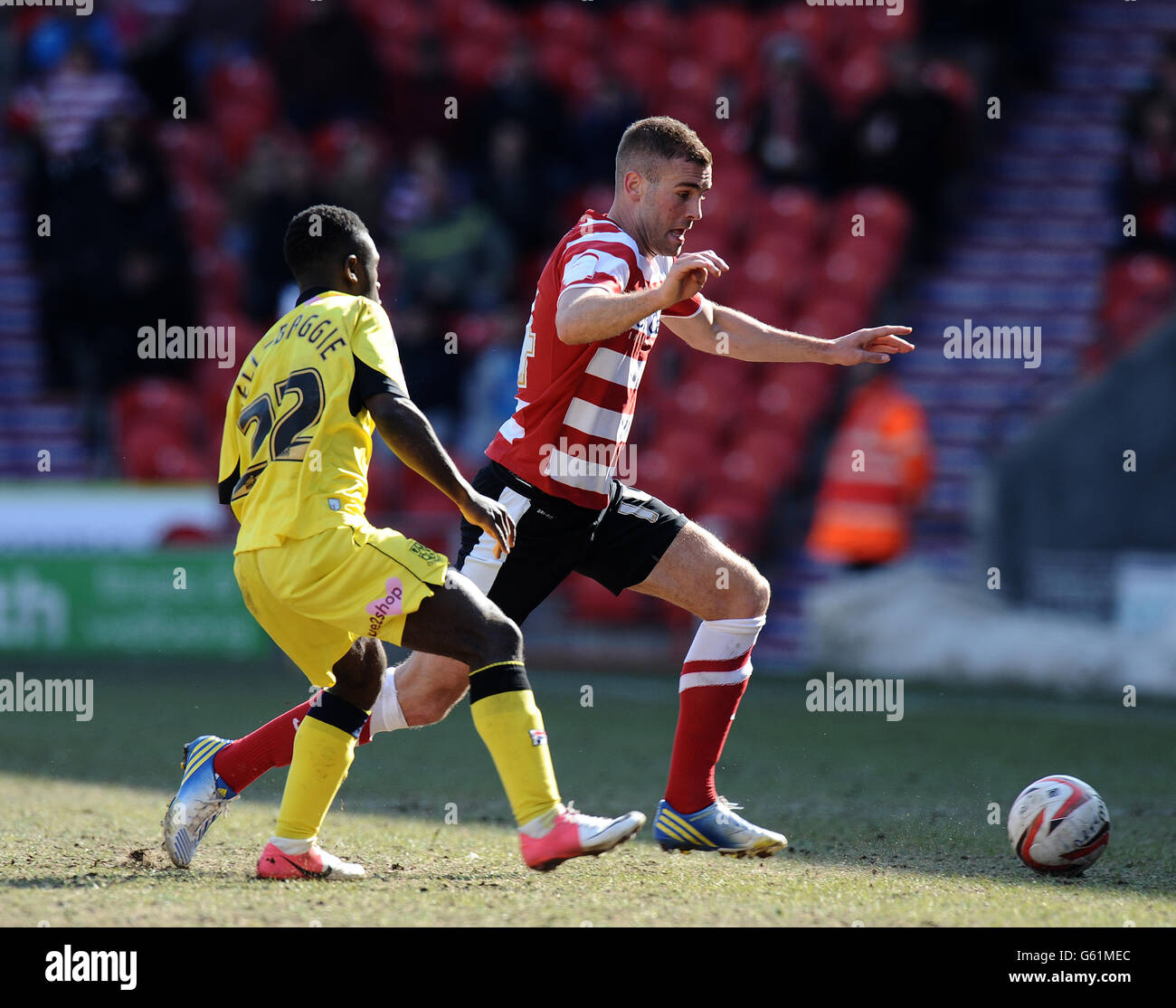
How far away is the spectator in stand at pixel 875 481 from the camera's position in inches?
457

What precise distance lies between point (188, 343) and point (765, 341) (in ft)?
30.2

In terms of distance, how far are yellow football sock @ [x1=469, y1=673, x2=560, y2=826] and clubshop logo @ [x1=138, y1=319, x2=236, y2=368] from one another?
9659mm

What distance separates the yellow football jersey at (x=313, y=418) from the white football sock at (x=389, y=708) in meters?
0.79

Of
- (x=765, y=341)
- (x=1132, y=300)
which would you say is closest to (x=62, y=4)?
(x=1132, y=300)

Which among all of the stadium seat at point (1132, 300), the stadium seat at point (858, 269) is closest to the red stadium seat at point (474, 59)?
the stadium seat at point (858, 269)

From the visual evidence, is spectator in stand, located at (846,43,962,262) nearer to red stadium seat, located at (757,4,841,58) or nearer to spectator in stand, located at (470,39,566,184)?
red stadium seat, located at (757,4,841,58)

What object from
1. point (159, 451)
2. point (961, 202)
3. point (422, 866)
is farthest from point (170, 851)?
point (961, 202)

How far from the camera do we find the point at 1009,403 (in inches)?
478

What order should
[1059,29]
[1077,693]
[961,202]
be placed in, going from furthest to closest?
[1059,29] → [961,202] → [1077,693]

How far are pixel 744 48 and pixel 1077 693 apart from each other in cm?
788

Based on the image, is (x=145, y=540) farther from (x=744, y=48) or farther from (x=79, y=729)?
(x=744, y=48)

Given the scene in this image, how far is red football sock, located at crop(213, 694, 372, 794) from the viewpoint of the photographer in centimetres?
515

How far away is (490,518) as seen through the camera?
448 cm

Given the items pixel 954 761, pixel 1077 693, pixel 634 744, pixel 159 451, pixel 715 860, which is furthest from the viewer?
pixel 159 451
